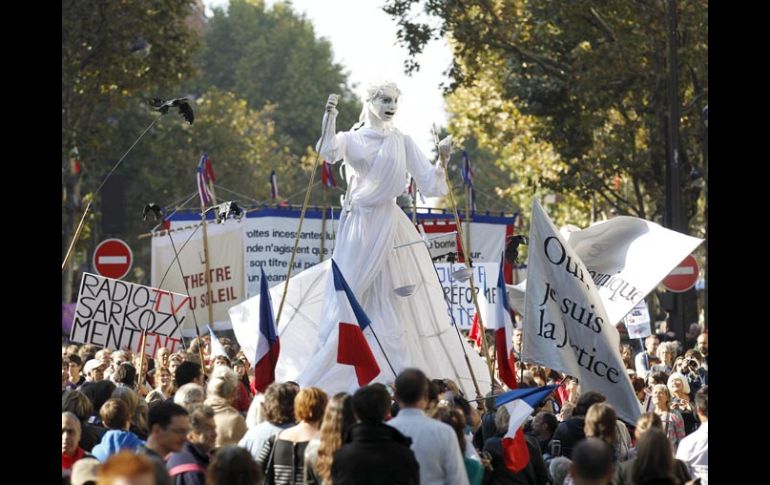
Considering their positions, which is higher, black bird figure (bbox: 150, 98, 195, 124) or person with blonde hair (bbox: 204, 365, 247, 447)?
black bird figure (bbox: 150, 98, 195, 124)

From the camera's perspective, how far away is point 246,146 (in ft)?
209

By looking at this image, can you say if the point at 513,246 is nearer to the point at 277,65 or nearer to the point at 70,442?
the point at 70,442

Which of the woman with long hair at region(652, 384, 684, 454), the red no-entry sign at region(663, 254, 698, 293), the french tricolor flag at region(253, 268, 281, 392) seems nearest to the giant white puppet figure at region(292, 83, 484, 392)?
the french tricolor flag at region(253, 268, 281, 392)

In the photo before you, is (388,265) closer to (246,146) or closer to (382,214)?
(382,214)

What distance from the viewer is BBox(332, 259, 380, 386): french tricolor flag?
43.7 ft

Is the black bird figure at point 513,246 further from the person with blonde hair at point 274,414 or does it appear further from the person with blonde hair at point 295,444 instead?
the person with blonde hair at point 295,444

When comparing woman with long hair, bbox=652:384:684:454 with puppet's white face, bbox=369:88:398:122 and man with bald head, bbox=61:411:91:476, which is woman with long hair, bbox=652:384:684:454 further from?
man with bald head, bbox=61:411:91:476

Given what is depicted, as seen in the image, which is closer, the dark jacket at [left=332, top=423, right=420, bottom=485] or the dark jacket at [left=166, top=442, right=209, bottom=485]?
the dark jacket at [left=332, top=423, right=420, bottom=485]

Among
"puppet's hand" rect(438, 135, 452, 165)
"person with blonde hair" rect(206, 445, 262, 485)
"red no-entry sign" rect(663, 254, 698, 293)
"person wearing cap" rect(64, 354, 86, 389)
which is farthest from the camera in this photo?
"red no-entry sign" rect(663, 254, 698, 293)

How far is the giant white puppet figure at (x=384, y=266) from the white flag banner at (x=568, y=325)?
89.5 inches

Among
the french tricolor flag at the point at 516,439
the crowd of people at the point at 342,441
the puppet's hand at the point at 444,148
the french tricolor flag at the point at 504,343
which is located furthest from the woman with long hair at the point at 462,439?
the puppet's hand at the point at 444,148

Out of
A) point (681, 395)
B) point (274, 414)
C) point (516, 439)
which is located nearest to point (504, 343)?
point (681, 395)

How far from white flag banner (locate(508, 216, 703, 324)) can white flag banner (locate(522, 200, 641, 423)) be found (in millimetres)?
1635
